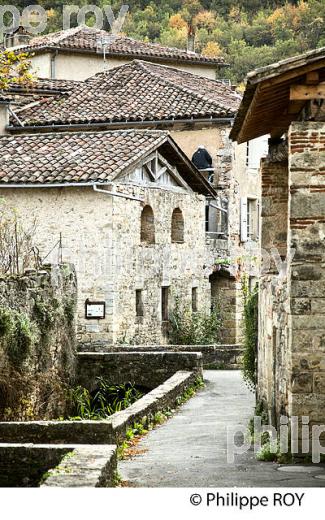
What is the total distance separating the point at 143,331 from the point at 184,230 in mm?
4270

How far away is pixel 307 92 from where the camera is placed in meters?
12.6

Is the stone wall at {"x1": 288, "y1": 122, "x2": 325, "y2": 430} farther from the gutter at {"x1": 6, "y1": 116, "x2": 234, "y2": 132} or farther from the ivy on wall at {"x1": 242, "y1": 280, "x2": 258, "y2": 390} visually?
the gutter at {"x1": 6, "y1": 116, "x2": 234, "y2": 132}

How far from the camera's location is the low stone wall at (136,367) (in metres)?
22.5

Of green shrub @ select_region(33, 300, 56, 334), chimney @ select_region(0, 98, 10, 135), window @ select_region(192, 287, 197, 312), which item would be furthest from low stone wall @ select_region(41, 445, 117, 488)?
chimney @ select_region(0, 98, 10, 135)

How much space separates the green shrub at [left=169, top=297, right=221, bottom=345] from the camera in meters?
30.8

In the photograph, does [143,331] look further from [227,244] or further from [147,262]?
[227,244]

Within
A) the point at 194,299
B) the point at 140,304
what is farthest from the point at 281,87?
the point at 194,299

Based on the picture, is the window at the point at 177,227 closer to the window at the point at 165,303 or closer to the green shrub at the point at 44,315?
the window at the point at 165,303

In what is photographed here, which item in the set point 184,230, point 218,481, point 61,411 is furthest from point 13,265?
point 218,481

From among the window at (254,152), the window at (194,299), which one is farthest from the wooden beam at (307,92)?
the window at (254,152)

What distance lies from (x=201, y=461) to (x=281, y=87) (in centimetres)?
422

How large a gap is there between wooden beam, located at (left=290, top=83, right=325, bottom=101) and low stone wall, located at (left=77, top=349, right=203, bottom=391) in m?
10.6

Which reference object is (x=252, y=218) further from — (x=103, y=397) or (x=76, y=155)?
(x=103, y=397)

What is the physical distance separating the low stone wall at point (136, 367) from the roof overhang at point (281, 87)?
869 cm
